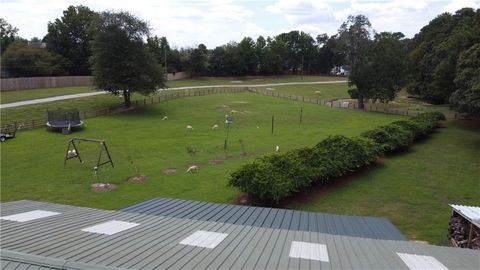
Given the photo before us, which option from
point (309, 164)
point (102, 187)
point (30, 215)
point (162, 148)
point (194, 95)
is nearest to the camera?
point (30, 215)

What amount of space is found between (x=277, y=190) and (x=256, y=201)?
1.52 m

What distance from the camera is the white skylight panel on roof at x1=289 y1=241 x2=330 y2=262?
927cm

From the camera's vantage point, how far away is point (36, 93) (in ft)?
199

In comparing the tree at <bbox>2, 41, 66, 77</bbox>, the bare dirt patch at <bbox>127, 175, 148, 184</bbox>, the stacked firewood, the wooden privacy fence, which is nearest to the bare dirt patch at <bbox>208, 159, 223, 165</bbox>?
the bare dirt patch at <bbox>127, 175, 148, 184</bbox>

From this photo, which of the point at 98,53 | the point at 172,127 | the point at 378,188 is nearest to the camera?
the point at 378,188

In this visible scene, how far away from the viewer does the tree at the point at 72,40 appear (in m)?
86.7

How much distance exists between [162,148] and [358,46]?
4341 centimetres

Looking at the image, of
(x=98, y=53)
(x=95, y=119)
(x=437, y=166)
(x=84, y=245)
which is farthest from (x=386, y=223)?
(x=98, y=53)

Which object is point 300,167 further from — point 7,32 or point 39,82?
point 7,32

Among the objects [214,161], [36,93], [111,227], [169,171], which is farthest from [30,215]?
[36,93]

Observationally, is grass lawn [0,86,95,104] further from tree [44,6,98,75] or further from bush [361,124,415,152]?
bush [361,124,415,152]

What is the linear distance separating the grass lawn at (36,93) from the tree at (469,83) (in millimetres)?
53779

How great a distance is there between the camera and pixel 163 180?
78.5 ft

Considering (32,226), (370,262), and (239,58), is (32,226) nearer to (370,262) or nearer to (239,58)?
(370,262)
